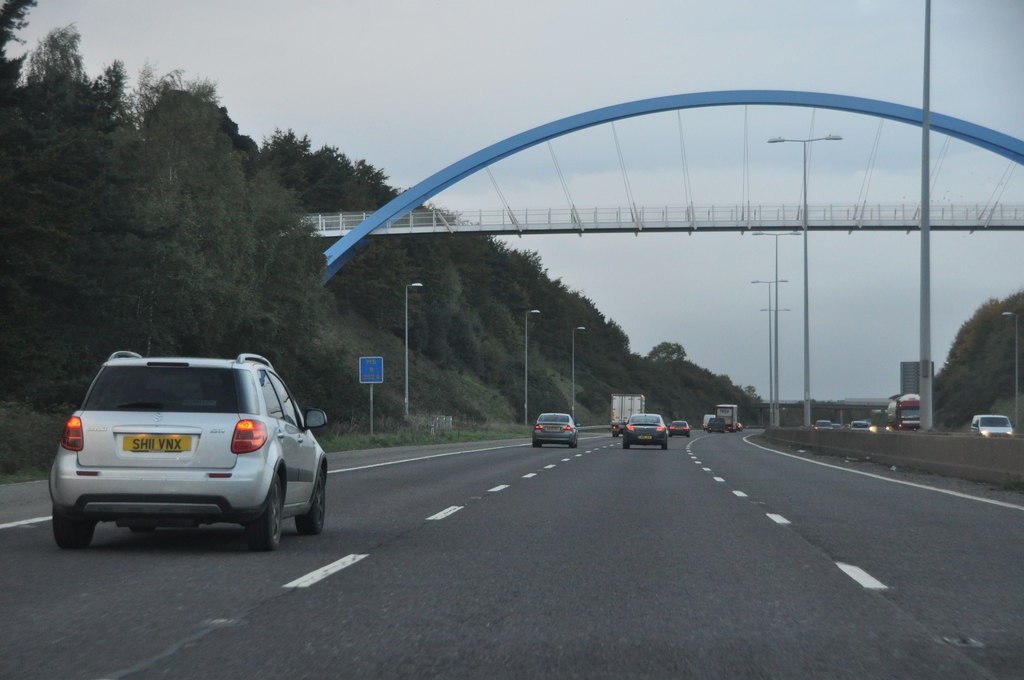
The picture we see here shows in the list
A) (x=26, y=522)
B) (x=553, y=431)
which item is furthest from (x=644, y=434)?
(x=26, y=522)

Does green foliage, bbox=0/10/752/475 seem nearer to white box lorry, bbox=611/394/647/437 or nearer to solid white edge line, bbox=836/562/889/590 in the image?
white box lorry, bbox=611/394/647/437

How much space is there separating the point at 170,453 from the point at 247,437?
1.94ft

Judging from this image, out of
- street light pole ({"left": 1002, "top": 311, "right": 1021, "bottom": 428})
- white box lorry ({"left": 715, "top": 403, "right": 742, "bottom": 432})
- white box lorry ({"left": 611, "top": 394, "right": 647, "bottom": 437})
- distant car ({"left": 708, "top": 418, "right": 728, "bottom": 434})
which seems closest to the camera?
street light pole ({"left": 1002, "top": 311, "right": 1021, "bottom": 428})

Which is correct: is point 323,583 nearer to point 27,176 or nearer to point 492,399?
point 27,176

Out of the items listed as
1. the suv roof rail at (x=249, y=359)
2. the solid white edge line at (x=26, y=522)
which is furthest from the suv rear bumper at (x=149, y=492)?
the solid white edge line at (x=26, y=522)

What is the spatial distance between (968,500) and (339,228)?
53.2 metres

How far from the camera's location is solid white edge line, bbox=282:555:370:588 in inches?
336

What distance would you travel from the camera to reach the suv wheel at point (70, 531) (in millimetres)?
10227

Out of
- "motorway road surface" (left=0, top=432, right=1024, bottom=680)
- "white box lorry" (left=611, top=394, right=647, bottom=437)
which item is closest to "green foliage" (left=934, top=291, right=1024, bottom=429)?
"white box lorry" (left=611, top=394, right=647, bottom=437)

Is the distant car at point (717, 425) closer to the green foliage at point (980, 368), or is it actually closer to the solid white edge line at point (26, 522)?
the green foliage at point (980, 368)

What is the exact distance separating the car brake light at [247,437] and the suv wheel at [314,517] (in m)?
1.63

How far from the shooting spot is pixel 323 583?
8.60 m

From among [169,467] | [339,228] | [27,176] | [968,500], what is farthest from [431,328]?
[169,467]

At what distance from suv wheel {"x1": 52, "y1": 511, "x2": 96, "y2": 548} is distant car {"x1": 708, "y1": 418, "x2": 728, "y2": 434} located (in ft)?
331
